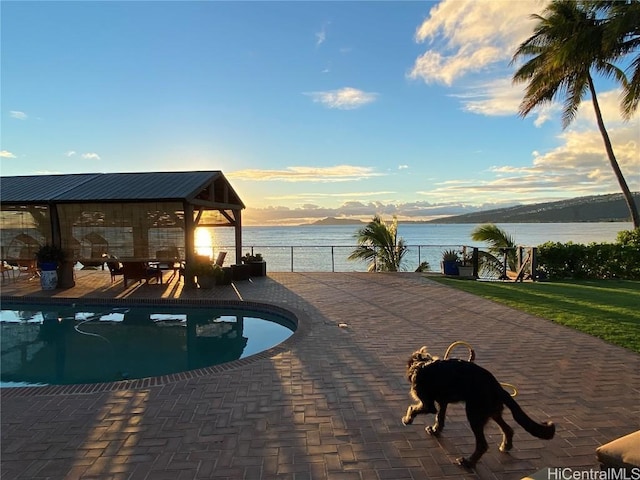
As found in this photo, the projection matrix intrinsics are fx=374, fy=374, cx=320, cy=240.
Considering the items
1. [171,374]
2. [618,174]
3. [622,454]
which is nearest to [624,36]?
[618,174]

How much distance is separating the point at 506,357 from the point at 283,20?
920cm

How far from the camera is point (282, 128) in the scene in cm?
1488

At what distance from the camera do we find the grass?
6016 millimetres

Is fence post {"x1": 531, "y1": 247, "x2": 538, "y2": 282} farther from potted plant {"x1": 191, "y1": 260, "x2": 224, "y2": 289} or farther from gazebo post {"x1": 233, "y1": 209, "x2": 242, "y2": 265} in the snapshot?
potted plant {"x1": 191, "y1": 260, "x2": 224, "y2": 289}

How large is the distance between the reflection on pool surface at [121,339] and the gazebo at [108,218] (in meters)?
2.16

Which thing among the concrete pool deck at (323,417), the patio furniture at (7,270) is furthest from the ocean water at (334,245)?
the concrete pool deck at (323,417)

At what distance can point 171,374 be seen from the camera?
474cm

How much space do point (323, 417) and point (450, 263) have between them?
10.5 meters

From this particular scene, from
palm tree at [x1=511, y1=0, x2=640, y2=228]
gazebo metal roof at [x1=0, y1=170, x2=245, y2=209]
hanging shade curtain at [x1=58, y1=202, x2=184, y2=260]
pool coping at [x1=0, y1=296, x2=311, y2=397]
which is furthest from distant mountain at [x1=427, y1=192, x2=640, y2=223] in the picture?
pool coping at [x1=0, y1=296, x2=311, y2=397]

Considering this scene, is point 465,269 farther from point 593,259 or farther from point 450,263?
point 593,259

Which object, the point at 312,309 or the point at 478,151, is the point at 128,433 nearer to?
the point at 312,309

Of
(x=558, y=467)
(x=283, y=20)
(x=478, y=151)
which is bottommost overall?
(x=558, y=467)

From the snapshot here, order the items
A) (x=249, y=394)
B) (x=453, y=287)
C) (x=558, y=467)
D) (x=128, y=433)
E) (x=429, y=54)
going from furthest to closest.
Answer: (x=429, y=54) → (x=453, y=287) → (x=249, y=394) → (x=128, y=433) → (x=558, y=467)

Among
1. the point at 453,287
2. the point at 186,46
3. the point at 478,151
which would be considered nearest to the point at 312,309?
the point at 453,287
